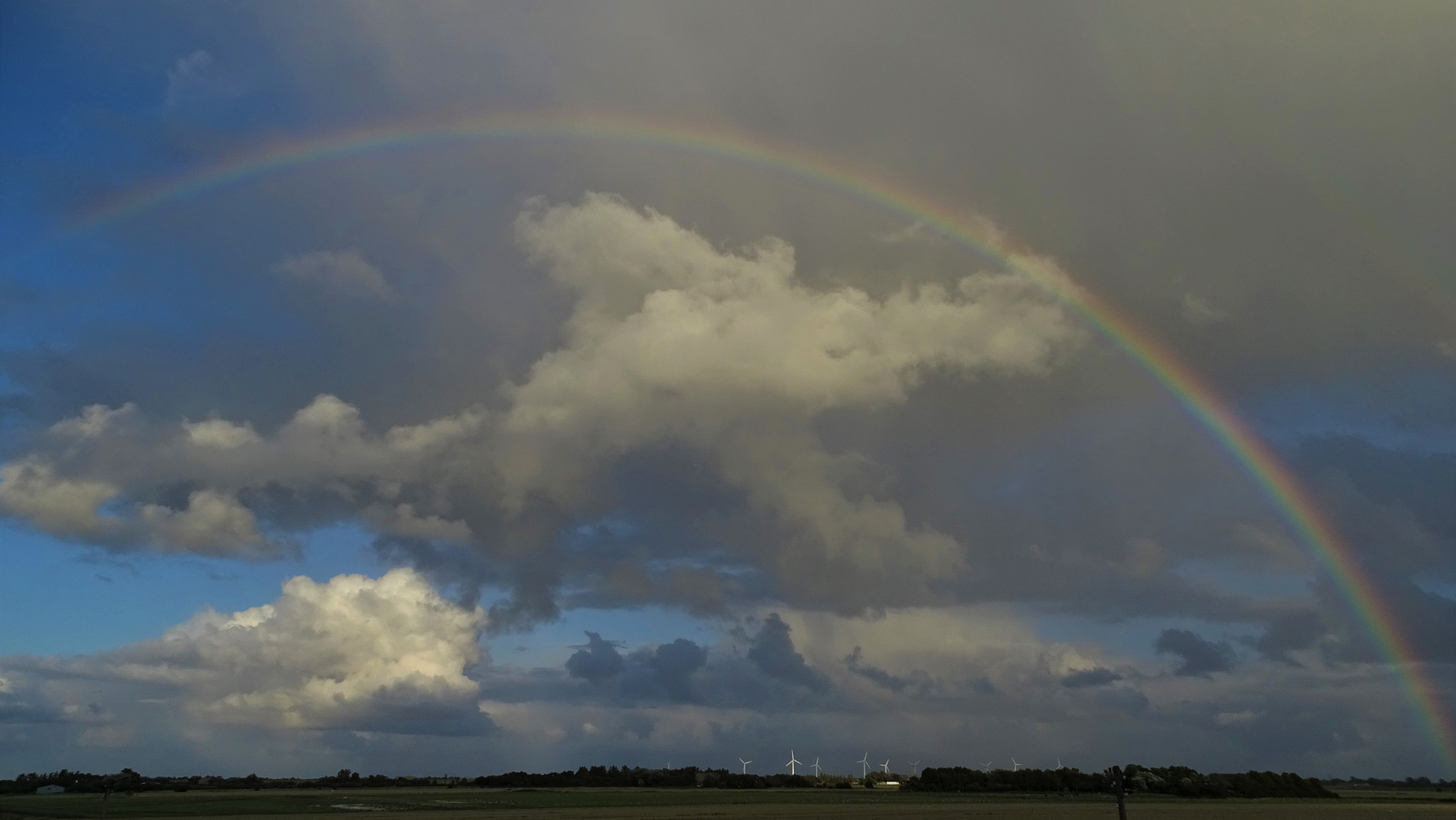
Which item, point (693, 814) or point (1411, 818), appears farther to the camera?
point (1411, 818)

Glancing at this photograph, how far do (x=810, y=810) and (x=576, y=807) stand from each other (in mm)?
37705

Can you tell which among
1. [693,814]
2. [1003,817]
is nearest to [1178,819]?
[1003,817]

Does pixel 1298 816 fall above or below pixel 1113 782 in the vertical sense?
below

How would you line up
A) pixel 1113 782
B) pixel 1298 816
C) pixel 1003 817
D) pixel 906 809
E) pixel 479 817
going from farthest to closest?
pixel 906 809, pixel 1298 816, pixel 1003 817, pixel 479 817, pixel 1113 782

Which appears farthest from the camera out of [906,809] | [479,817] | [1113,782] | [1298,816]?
[906,809]

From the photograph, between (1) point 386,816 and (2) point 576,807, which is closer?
(1) point 386,816

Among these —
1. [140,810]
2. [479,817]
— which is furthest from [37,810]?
[479,817]

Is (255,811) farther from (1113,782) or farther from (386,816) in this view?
(1113,782)

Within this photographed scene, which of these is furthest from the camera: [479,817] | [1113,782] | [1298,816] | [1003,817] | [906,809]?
[906,809]

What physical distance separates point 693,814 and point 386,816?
38.5 m

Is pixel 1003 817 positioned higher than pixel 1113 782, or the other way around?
pixel 1113 782

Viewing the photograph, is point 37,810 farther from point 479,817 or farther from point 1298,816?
point 1298,816

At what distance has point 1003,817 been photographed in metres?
119

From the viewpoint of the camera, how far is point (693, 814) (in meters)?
122
